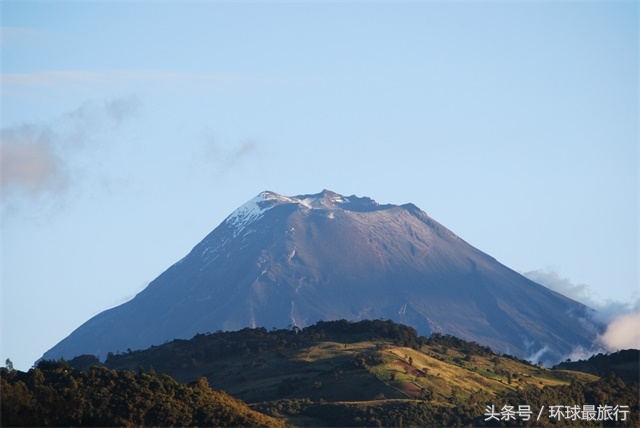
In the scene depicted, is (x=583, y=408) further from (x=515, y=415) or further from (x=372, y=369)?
Result: (x=372, y=369)

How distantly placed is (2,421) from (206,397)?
28.7 m

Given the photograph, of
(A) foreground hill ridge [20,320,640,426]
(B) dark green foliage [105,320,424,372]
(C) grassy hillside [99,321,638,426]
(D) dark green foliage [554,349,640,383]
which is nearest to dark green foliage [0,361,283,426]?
(A) foreground hill ridge [20,320,640,426]

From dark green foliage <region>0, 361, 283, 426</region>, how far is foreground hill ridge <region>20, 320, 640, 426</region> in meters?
1.70

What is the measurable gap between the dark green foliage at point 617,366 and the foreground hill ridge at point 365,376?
64 cm

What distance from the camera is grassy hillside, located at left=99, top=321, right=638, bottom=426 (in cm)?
11769

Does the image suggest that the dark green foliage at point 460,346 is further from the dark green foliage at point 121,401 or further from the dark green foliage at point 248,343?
the dark green foliage at point 121,401

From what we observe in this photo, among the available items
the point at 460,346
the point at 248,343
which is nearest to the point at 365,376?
the point at 248,343

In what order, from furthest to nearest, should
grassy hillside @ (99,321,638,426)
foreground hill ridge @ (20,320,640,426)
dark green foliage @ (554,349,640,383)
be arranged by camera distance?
dark green foliage @ (554,349,640,383)
grassy hillside @ (99,321,638,426)
foreground hill ridge @ (20,320,640,426)

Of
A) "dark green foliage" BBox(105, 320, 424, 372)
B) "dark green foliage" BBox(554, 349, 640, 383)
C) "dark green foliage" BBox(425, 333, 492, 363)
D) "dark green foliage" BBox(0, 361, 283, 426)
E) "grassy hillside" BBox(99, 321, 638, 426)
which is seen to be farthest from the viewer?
"dark green foliage" BBox(425, 333, 492, 363)

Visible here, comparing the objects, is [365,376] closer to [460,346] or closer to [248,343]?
[248,343]

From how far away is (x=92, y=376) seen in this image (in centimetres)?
10225

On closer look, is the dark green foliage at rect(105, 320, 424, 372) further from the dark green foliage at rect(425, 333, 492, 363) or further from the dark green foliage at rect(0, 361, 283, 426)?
the dark green foliage at rect(0, 361, 283, 426)

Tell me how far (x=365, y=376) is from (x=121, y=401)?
40651 mm

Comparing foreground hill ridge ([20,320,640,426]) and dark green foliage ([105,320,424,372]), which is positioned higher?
dark green foliage ([105,320,424,372])
